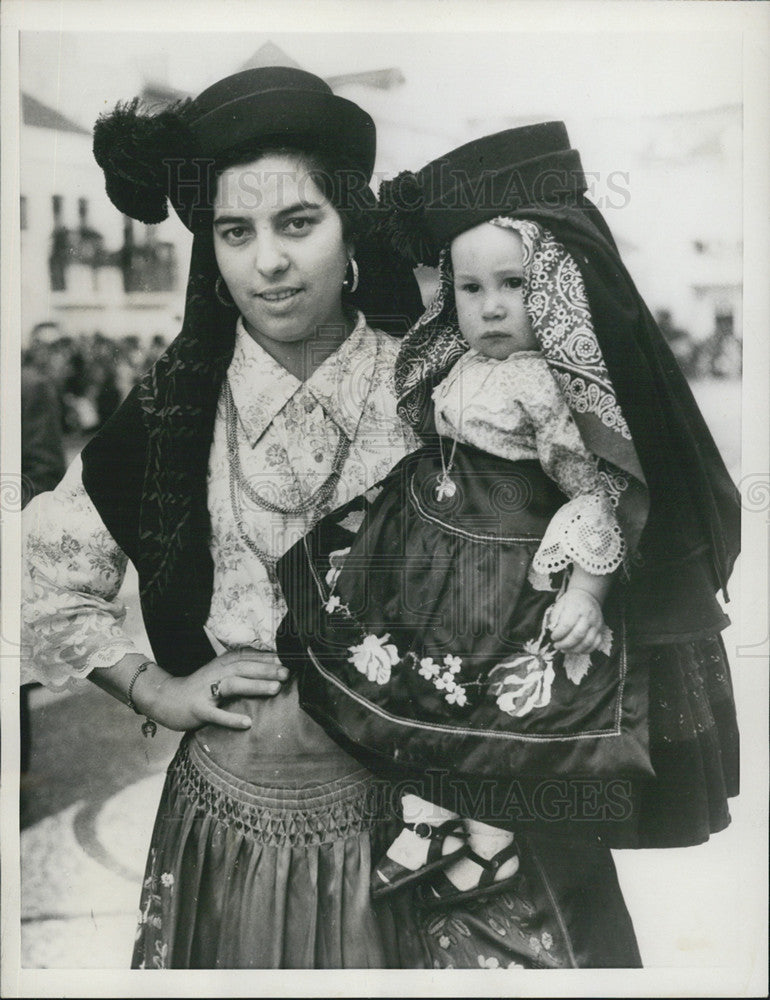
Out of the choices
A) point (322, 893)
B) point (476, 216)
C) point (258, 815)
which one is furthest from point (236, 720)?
point (476, 216)

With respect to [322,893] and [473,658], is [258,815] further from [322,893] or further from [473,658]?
[473,658]

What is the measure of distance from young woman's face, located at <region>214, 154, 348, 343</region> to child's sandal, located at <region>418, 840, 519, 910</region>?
3.47ft

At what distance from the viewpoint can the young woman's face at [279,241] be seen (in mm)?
1990

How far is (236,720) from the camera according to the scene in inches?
78.9

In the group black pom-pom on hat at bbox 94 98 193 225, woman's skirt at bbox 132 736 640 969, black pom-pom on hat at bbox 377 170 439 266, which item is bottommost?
woman's skirt at bbox 132 736 640 969

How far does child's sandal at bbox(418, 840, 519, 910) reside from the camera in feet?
6.44

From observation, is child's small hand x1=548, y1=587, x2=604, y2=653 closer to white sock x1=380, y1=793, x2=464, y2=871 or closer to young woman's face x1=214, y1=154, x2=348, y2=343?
white sock x1=380, y1=793, x2=464, y2=871

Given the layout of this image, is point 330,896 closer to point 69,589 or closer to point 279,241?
point 69,589

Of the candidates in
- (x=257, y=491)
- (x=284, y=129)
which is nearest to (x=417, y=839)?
(x=257, y=491)

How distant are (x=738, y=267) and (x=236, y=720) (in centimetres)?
130

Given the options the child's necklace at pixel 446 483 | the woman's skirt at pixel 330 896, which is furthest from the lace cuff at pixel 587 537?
the woman's skirt at pixel 330 896

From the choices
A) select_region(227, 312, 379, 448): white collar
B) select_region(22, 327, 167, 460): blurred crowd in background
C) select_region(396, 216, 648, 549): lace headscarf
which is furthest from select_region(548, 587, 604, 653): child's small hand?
select_region(22, 327, 167, 460): blurred crowd in background

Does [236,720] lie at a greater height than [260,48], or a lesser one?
lesser

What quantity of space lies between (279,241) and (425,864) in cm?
119
